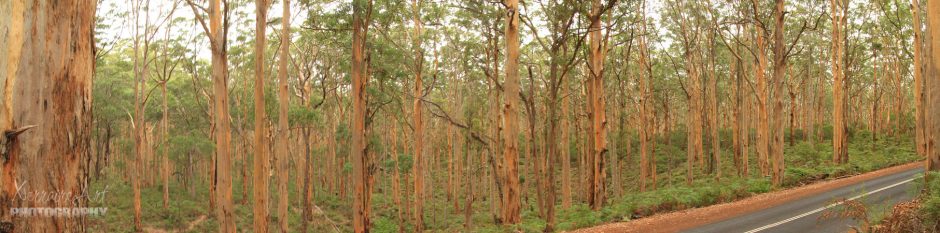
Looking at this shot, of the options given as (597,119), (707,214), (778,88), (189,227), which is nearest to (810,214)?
(707,214)

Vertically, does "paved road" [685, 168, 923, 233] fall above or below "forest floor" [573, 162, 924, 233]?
above

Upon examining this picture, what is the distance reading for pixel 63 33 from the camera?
3.82m

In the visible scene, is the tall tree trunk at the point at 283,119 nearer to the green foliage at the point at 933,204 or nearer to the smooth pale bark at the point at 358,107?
the smooth pale bark at the point at 358,107

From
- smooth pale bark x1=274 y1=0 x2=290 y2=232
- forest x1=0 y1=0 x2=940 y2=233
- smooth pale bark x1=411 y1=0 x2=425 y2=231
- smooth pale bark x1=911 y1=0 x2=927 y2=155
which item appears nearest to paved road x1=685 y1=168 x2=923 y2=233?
forest x1=0 y1=0 x2=940 y2=233

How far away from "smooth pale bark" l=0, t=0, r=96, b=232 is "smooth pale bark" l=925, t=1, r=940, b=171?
1221 cm

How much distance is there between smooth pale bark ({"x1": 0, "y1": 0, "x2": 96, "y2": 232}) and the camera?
3.60 m

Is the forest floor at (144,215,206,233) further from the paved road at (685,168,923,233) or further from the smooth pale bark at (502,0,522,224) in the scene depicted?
the paved road at (685,168,923,233)

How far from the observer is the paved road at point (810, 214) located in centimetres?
1032

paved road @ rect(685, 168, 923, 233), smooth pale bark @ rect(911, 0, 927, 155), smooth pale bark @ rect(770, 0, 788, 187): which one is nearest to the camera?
paved road @ rect(685, 168, 923, 233)

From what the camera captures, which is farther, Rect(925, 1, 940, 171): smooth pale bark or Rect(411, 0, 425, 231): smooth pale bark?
Rect(411, 0, 425, 231): smooth pale bark

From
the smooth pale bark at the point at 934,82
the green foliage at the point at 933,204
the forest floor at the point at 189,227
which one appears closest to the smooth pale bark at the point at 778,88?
the smooth pale bark at the point at 934,82

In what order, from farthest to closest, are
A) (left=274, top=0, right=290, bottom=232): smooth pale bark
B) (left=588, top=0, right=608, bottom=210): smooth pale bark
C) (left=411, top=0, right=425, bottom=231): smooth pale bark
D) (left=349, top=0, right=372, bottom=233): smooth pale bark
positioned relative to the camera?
(left=411, top=0, right=425, bottom=231): smooth pale bark
(left=349, top=0, right=372, bottom=233): smooth pale bark
(left=588, top=0, right=608, bottom=210): smooth pale bark
(left=274, top=0, right=290, bottom=232): smooth pale bark

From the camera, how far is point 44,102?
3711 mm

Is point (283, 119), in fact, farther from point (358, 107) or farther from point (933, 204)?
point (933, 204)
